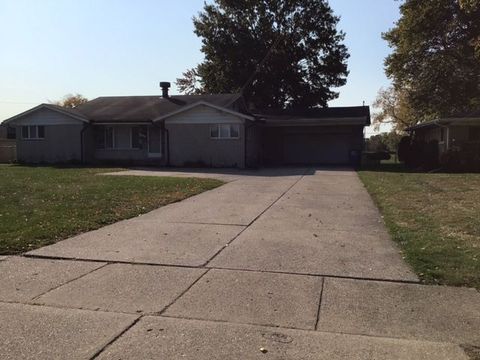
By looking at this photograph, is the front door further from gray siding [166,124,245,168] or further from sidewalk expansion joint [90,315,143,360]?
sidewalk expansion joint [90,315,143,360]

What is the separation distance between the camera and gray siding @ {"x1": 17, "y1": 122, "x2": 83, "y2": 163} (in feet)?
99.0

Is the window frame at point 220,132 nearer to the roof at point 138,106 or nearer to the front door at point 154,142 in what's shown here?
the roof at point 138,106

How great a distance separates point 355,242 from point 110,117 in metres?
24.5

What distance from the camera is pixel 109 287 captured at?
564cm

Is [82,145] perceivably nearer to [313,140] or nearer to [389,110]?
[313,140]

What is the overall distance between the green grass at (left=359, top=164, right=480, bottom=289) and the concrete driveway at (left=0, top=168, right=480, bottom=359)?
1.13 feet

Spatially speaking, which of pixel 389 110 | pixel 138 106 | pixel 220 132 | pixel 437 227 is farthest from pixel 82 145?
pixel 389 110

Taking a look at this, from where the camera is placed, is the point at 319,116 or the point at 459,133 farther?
the point at 319,116

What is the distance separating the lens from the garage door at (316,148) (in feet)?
112

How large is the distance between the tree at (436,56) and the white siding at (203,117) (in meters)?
14.5

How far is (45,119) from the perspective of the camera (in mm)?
30766

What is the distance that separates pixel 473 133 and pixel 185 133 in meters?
15.4

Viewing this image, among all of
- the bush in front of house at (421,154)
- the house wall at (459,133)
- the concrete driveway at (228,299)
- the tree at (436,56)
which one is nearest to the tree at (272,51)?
the tree at (436,56)

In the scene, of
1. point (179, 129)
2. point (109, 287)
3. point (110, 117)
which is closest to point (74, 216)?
point (109, 287)
